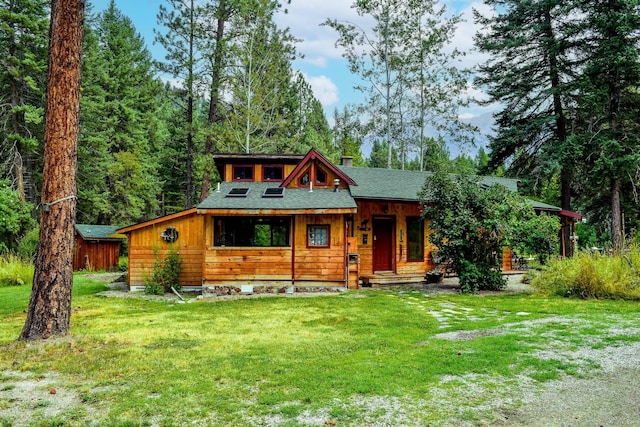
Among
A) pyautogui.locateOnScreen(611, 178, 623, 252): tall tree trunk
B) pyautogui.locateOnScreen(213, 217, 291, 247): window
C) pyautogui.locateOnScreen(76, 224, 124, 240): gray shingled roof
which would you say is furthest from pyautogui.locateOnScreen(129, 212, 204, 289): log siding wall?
pyautogui.locateOnScreen(611, 178, 623, 252): tall tree trunk

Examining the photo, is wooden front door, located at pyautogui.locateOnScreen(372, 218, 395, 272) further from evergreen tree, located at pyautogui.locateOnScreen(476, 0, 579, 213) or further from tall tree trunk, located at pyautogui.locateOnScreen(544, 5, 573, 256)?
tall tree trunk, located at pyautogui.locateOnScreen(544, 5, 573, 256)

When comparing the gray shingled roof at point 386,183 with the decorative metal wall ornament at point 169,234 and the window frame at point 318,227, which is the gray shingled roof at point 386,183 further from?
the decorative metal wall ornament at point 169,234

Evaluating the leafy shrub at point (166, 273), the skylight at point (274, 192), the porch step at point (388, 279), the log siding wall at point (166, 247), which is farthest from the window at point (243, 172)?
the porch step at point (388, 279)

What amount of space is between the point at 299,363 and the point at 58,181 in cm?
484

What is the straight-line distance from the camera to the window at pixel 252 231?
1230 centimetres

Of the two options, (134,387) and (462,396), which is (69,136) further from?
(462,396)

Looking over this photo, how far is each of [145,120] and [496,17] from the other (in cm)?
2355

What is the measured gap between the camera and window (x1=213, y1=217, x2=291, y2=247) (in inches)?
484

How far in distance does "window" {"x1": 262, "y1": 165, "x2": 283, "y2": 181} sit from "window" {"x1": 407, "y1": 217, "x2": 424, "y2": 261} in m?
5.19

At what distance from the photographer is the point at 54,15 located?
636 centimetres

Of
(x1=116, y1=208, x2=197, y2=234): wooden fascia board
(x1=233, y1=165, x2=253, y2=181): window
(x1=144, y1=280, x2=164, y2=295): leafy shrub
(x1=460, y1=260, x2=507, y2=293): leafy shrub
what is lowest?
(x1=144, y1=280, x2=164, y2=295): leafy shrub

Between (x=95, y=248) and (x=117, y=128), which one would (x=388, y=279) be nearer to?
(x=95, y=248)

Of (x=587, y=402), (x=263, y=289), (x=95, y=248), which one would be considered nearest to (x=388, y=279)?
(x=263, y=289)

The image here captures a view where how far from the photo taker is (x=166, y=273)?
1240cm
